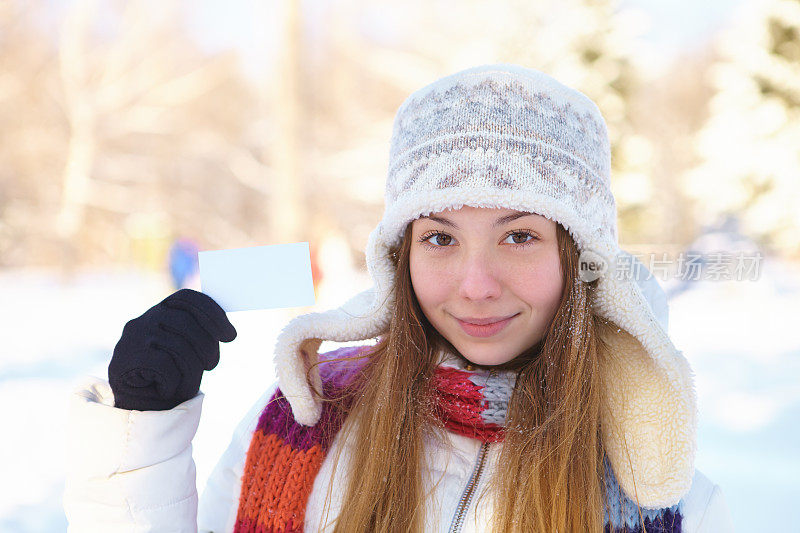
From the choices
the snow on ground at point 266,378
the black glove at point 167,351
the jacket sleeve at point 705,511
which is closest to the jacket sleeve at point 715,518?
the jacket sleeve at point 705,511

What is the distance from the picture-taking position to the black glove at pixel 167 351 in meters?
1.08

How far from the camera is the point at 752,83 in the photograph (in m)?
11.0

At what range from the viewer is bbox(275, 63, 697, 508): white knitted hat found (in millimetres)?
1154

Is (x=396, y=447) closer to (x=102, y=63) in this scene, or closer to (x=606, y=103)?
(x=606, y=103)

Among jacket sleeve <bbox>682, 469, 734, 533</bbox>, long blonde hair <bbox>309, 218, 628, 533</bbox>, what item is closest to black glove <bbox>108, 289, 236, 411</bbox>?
long blonde hair <bbox>309, 218, 628, 533</bbox>

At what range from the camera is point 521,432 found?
3.97 feet

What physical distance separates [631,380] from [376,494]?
60 centimetres

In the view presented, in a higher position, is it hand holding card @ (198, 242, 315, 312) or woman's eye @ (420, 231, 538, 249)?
woman's eye @ (420, 231, 538, 249)

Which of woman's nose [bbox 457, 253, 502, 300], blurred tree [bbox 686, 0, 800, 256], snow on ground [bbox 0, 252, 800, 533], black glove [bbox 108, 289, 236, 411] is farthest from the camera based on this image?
blurred tree [bbox 686, 0, 800, 256]

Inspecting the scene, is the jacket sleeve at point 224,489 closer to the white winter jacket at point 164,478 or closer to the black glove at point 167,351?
the white winter jacket at point 164,478

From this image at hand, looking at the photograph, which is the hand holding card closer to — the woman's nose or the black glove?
the black glove

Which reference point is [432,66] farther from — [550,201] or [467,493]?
[467,493]

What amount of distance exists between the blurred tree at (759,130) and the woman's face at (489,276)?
11517mm

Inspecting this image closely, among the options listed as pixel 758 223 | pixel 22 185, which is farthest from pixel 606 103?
pixel 22 185
